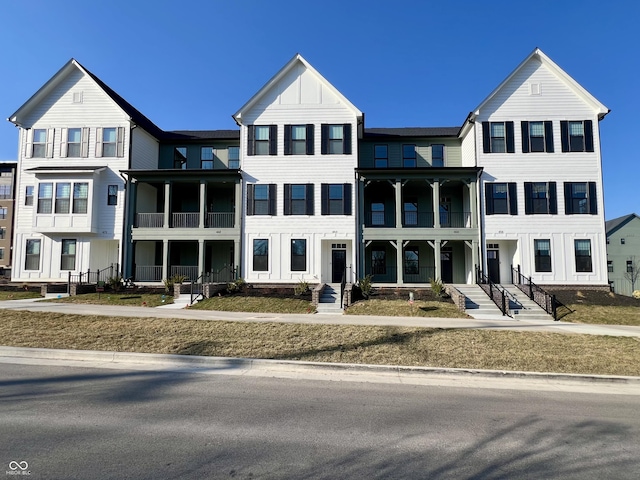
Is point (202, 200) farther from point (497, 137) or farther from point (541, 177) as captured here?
point (541, 177)

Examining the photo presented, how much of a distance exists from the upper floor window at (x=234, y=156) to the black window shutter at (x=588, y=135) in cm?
2092

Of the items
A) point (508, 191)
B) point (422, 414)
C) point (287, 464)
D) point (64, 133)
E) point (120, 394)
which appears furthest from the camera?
point (64, 133)

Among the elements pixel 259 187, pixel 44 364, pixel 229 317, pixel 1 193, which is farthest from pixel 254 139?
pixel 1 193

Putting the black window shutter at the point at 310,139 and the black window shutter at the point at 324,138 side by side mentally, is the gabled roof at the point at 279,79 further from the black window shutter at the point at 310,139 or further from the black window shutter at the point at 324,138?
the black window shutter at the point at 310,139

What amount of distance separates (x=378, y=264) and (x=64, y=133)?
21.0 metres

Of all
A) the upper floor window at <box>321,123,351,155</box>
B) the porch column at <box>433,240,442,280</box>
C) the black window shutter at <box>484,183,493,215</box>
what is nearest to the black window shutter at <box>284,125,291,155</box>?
the upper floor window at <box>321,123,351,155</box>

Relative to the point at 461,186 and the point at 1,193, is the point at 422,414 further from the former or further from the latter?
the point at 1,193

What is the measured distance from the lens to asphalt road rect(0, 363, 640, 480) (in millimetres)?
3854

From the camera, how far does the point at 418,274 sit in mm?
22703

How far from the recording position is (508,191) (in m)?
21.2

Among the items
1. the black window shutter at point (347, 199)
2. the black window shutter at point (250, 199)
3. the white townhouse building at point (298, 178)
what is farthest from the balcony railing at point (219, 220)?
the black window shutter at point (347, 199)

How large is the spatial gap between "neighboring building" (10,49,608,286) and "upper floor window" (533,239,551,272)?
78 millimetres

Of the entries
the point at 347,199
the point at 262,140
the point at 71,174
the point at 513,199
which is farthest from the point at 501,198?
the point at 71,174

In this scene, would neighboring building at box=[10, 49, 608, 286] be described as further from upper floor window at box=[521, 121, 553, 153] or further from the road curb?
the road curb
